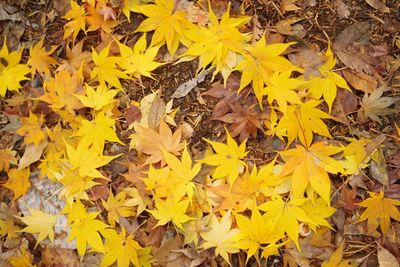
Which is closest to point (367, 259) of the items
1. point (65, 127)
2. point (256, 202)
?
point (256, 202)

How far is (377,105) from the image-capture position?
1.84 meters

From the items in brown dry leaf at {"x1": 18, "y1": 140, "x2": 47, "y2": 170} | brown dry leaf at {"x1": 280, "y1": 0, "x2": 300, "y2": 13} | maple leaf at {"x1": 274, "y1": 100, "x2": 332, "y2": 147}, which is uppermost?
brown dry leaf at {"x1": 280, "y1": 0, "x2": 300, "y2": 13}

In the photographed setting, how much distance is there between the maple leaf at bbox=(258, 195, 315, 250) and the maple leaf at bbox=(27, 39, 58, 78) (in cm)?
117

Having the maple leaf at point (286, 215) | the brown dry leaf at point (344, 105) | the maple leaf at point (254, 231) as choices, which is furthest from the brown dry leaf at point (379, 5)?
the maple leaf at point (254, 231)

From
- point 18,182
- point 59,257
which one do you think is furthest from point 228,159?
point 18,182

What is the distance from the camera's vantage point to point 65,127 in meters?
2.00

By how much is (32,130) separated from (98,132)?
34 centimetres

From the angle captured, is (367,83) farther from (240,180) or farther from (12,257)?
(12,257)

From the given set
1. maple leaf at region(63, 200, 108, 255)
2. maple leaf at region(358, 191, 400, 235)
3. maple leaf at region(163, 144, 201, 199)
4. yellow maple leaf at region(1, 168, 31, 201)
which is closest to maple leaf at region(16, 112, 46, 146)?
yellow maple leaf at region(1, 168, 31, 201)

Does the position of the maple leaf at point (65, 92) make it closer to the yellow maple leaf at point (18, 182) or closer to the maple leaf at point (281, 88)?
the yellow maple leaf at point (18, 182)

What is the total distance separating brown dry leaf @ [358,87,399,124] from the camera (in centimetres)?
183

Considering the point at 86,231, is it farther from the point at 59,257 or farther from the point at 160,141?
the point at 160,141

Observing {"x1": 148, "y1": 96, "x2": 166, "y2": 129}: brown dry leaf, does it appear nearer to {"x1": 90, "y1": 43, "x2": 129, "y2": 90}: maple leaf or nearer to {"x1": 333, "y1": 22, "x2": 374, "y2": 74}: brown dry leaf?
{"x1": 90, "y1": 43, "x2": 129, "y2": 90}: maple leaf

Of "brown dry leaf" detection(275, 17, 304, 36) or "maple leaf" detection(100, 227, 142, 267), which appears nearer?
"maple leaf" detection(100, 227, 142, 267)
